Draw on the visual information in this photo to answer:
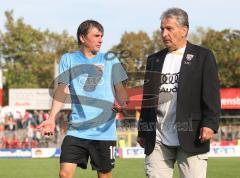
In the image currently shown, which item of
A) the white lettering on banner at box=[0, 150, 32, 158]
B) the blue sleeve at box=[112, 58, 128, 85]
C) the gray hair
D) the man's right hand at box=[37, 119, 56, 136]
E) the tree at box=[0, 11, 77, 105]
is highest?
the tree at box=[0, 11, 77, 105]

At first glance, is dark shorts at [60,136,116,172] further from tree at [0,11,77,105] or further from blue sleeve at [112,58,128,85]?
tree at [0,11,77,105]

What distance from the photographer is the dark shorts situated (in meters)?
7.82

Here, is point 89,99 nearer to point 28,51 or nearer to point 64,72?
point 64,72

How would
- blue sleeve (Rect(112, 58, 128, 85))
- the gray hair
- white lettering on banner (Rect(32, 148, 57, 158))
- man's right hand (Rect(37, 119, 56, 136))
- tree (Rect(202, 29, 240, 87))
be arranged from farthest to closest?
tree (Rect(202, 29, 240, 87)) < white lettering on banner (Rect(32, 148, 57, 158)) < blue sleeve (Rect(112, 58, 128, 85)) < man's right hand (Rect(37, 119, 56, 136)) < the gray hair

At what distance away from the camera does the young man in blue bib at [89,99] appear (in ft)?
25.6

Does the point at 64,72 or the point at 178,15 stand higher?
the point at 178,15

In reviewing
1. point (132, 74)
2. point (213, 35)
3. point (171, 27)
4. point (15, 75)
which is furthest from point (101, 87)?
point (15, 75)

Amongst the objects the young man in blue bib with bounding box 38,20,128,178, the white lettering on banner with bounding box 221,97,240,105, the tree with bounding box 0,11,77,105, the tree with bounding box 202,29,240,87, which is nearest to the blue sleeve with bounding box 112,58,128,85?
the young man in blue bib with bounding box 38,20,128,178

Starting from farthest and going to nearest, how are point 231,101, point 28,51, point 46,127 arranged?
point 28,51, point 231,101, point 46,127

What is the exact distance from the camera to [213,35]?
5397 centimetres

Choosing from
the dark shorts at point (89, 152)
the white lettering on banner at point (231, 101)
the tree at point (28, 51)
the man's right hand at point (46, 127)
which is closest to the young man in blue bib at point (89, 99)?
the dark shorts at point (89, 152)

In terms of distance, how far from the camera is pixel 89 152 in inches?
314

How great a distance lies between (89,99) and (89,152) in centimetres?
69

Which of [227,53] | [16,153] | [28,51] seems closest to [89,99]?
[16,153]
